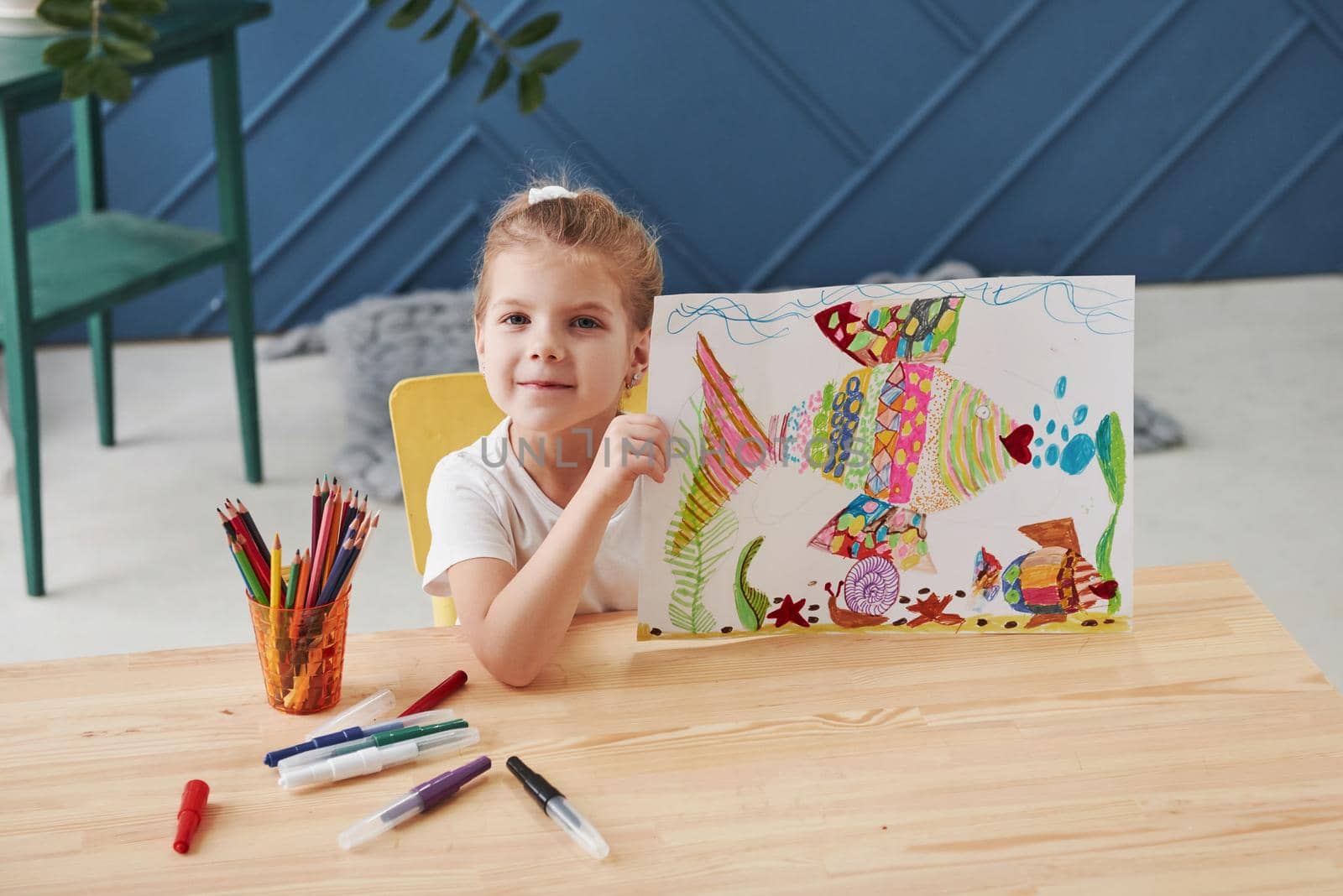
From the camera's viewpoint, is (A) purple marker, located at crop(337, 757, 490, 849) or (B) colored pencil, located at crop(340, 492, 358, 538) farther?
(B) colored pencil, located at crop(340, 492, 358, 538)

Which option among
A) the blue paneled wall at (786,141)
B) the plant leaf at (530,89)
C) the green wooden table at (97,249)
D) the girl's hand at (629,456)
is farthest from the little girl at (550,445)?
the blue paneled wall at (786,141)

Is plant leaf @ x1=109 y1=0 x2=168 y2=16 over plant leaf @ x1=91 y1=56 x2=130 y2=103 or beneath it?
over

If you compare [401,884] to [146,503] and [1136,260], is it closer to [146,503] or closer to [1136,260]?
[146,503]

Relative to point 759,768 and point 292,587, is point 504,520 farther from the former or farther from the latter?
point 759,768

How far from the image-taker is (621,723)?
920 millimetres

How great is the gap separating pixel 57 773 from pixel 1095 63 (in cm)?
310

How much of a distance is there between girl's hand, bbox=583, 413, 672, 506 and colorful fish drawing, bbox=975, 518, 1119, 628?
0.26m

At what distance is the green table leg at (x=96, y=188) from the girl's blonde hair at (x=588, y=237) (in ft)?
5.69

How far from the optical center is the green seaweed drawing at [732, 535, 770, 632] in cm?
101

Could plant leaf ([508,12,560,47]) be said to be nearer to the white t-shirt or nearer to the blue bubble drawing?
the white t-shirt

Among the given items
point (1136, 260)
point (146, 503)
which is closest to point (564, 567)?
point (146, 503)

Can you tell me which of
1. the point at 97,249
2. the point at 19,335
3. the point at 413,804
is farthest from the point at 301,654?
the point at 97,249

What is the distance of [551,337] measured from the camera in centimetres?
106

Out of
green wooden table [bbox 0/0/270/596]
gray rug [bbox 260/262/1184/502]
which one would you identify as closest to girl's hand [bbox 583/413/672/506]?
green wooden table [bbox 0/0/270/596]
